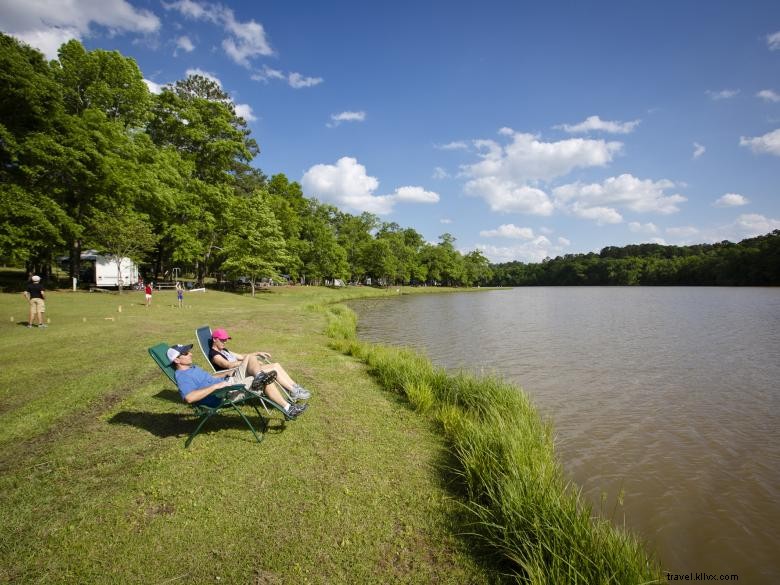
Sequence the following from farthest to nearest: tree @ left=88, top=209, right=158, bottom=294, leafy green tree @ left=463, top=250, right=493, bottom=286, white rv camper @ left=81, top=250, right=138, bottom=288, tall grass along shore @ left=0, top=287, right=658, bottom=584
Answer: leafy green tree @ left=463, top=250, right=493, bottom=286 → white rv camper @ left=81, top=250, right=138, bottom=288 → tree @ left=88, top=209, right=158, bottom=294 → tall grass along shore @ left=0, top=287, right=658, bottom=584

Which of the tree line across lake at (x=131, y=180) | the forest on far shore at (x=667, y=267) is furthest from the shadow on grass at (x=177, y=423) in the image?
the forest on far shore at (x=667, y=267)

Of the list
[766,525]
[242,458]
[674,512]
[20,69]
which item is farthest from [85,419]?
[20,69]

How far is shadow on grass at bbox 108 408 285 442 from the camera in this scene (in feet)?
19.5

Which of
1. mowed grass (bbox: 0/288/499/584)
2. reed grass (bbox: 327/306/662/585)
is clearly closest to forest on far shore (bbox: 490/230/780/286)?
reed grass (bbox: 327/306/662/585)

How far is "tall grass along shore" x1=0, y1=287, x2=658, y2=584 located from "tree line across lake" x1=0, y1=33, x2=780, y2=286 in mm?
20531

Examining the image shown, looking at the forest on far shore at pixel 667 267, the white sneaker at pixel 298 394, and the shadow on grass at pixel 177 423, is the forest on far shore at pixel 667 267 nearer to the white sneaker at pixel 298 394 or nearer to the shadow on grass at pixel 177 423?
the white sneaker at pixel 298 394

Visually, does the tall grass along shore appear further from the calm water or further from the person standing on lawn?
the person standing on lawn

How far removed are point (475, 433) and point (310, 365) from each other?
571 cm

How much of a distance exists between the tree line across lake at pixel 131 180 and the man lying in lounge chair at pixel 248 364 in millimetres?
21165

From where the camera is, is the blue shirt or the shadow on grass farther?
the shadow on grass

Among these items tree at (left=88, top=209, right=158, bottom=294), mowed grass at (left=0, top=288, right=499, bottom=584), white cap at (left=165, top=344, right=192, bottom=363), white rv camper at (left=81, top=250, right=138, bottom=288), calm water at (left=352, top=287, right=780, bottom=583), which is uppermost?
tree at (left=88, top=209, right=158, bottom=294)

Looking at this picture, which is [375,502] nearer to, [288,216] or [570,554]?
[570,554]

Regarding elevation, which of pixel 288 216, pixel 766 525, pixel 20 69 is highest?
pixel 20 69

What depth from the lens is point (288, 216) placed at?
47.2 metres
